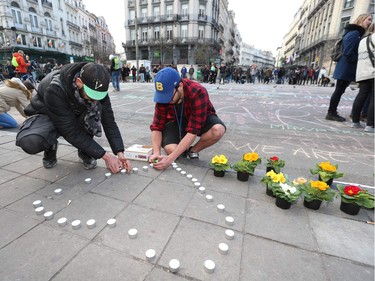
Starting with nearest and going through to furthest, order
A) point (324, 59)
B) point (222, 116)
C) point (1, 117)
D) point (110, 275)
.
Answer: point (110, 275)
point (1, 117)
point (222, 116)
point (324, 59)

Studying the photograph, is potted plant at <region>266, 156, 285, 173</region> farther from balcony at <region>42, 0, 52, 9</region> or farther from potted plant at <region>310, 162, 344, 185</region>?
balcony at <region>42, 0, 52, 9</region>

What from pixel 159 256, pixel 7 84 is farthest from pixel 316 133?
pixel 7 84

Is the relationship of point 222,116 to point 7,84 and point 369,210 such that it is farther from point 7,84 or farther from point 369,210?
point 7,84

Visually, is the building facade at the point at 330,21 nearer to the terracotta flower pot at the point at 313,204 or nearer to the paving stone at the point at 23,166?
the terracotta flower pot at the point at 313,204

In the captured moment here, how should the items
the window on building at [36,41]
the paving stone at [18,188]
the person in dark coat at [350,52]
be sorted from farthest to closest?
the window on building at [36,41] → the person in dark coat at [350,52] → the paving stone at [18,188]

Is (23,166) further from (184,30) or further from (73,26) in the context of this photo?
(73,26)

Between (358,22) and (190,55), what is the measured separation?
40.3 meters

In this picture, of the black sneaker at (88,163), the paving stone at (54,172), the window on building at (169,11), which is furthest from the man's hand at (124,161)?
the window on building at (169,11)

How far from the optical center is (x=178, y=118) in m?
3.03

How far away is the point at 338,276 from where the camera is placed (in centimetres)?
136

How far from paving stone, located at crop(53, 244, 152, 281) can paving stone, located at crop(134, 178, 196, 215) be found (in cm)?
60

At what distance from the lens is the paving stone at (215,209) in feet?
6.09

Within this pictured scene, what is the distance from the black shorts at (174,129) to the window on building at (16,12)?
45.7m

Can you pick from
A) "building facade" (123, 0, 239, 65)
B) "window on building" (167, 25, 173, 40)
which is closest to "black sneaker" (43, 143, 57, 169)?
"building facade" (123, 0, 239, 65)
